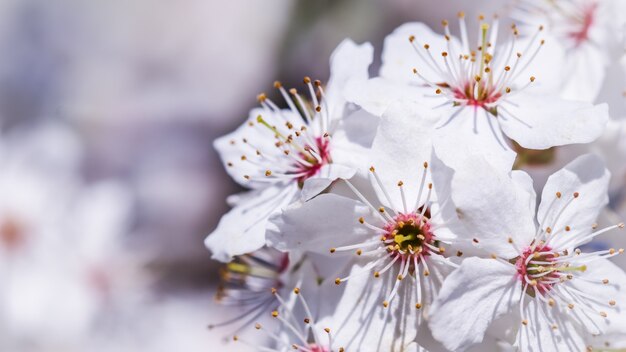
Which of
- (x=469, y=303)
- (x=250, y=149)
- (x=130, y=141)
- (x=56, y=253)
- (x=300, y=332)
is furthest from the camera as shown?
(x=130, y=141)

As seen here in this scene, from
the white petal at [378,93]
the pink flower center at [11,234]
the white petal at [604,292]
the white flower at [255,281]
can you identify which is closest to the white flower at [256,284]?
the white flower at [255,281]

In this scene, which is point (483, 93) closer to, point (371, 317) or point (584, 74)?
point (584, 74)

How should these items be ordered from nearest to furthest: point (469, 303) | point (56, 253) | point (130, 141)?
point (469, 303) → point (56, 253) → point (130, 141)

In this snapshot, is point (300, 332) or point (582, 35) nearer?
point (300, 332)

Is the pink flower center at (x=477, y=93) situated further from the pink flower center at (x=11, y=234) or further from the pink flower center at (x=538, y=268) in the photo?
the pink flower center at (x=11, y=234)

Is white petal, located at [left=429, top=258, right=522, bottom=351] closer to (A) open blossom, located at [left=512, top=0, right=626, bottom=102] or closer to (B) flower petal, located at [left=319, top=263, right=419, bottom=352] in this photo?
(B) flower petal, located at [left=319, top=263, right=419, bottom=352]

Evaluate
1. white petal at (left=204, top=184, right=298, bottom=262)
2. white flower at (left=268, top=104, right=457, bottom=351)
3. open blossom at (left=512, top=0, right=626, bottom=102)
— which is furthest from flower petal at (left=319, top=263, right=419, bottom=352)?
open blossom at (left=512, top=0, right=626, bottom=102)

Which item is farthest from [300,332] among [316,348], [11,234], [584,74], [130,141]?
[130,141]
